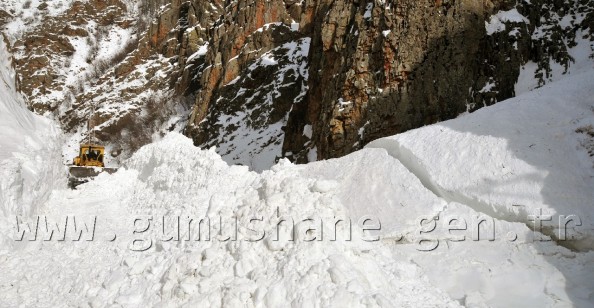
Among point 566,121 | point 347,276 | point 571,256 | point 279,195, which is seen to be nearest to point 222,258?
point 279,195

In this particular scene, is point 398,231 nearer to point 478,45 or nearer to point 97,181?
point 97,181

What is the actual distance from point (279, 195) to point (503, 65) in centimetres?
1389

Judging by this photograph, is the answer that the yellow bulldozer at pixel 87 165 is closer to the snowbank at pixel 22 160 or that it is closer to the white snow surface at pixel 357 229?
the snowbank at pixel 22 160

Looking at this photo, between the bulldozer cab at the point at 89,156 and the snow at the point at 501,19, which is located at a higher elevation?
the snow at the point at 501,19

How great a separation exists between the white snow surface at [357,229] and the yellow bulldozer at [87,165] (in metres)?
4.65

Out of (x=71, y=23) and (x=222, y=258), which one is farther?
(x=71, y=23)

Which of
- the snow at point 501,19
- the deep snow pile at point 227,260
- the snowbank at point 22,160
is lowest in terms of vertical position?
the deep snow pile at point 227,260

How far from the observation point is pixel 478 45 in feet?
64.5

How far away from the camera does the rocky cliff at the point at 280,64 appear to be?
19.3m

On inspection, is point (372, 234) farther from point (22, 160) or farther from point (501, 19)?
point (501, 19)

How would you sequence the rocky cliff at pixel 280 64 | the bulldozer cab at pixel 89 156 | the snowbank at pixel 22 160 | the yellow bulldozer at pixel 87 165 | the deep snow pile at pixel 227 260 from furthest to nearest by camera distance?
the bulldozer cab at pixel 89 156 → the rocky cliff at pixel 280 64 → the yellow bulldozer at pixel 87 165 → the snowbank at pixel 22 160 → the deep snow pile at pixel 227 260

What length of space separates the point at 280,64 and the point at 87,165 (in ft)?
65.0

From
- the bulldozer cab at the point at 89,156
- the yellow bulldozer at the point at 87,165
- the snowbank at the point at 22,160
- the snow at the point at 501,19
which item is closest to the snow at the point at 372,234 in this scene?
the snowbank at the point at 22,160

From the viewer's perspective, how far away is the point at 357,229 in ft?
26.6
